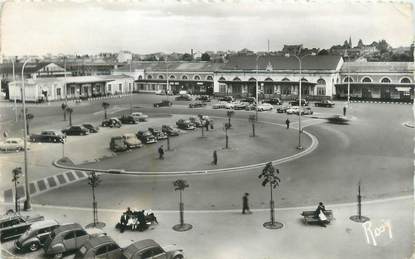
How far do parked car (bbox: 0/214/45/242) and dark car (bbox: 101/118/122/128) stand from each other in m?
24.7

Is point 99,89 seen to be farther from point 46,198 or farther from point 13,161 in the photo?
point 46,198

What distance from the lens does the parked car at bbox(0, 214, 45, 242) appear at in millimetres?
20469

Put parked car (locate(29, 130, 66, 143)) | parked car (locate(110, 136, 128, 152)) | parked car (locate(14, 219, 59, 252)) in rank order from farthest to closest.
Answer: parked car (locate(29, 130, 66, 143)), parked car (locate(110, 136, 128, 152)), parked car (locate(14, 219, 59, 252))

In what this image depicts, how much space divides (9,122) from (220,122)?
71.6 feet

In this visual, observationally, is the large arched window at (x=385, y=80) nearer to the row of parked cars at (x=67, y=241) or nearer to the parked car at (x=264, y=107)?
the parked car at (x=264, y=107)

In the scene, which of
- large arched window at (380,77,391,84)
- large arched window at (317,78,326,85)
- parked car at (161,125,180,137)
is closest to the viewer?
parked car at (161,125,180,137)

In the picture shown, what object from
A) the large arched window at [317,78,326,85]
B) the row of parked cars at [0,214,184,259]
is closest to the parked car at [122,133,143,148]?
the row of parked cars at [0,214,184,259]

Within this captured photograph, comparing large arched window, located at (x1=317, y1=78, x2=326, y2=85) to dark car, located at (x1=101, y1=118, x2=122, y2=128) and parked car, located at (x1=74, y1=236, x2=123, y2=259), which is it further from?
parked car, located at (x1=74, y1=236, x2=123, y2=259)

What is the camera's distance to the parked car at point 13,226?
20.5 meters

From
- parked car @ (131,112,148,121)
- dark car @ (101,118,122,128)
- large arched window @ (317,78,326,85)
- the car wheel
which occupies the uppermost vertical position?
large arched window @ (317,78,326,85)

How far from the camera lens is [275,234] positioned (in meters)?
20.5

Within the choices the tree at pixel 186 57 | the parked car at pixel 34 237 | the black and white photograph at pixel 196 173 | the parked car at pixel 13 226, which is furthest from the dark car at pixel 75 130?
the tree at pixel 186 57

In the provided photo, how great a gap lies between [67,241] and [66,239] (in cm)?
9

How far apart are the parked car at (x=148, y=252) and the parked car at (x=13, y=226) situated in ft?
20.2
